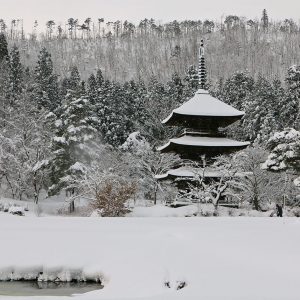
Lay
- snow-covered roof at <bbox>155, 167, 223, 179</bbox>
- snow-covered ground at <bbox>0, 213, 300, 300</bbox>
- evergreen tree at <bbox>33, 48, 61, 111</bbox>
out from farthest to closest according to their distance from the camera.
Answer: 1. evergreen tree at <bbox>33, 48, 61, 111</bbox>
2. snow-covered roof at <bbox>155, 167, 223, 179</bbox>
3. snow-covered ground at <bbox>0, 213, 300, 300</bbox>

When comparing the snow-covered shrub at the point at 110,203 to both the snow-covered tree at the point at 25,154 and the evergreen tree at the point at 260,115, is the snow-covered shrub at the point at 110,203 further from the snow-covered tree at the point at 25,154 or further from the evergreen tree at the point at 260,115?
the evergreen tree at the point at 260,115

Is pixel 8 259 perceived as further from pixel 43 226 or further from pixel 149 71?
pixel 149 71

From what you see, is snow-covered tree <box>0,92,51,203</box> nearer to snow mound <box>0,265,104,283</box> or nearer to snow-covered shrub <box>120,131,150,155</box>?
snow-covered shrub <box>120,131,150,155</box>

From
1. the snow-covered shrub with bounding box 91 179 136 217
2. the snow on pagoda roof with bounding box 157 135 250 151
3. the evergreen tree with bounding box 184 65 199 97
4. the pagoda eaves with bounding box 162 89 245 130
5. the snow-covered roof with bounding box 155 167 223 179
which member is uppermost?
the evergreen tree with bounding box 184 65 199 97

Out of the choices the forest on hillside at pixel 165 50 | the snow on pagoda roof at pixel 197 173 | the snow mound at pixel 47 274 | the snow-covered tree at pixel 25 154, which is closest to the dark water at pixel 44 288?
the snow mound at pixel 47 274

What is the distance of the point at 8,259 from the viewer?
17.9 meters

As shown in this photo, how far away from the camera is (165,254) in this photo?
52.3 ft

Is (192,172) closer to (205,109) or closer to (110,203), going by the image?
(205,109)

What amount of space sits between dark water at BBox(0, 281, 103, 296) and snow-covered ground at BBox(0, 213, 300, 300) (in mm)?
Result: 393

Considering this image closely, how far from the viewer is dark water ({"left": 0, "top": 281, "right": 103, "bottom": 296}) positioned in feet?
53.4

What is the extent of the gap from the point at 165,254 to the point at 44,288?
4.02 meters

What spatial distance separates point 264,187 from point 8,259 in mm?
28333

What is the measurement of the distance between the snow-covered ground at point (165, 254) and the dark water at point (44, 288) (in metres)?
0.39

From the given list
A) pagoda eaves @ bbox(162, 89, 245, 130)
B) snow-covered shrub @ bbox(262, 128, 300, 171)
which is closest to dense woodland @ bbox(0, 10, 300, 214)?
snow-covered shrub @ bbox(262, 128, 300, 171)
